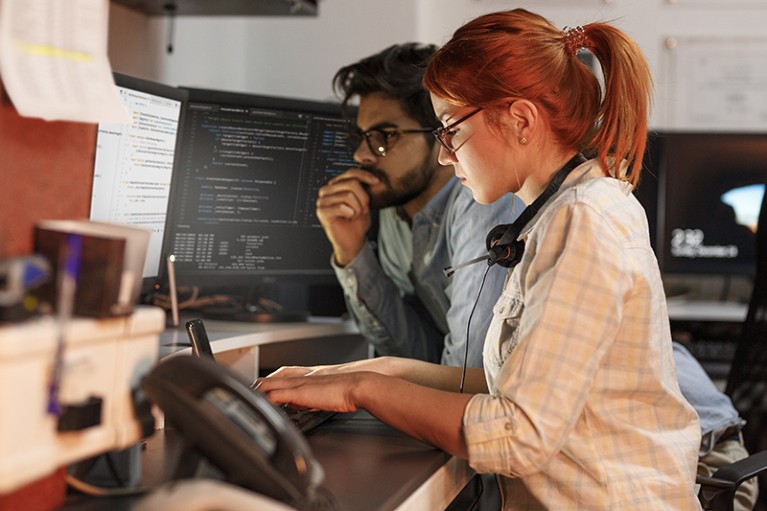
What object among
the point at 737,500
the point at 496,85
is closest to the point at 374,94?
the point at 496,85

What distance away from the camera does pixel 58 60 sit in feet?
2.93

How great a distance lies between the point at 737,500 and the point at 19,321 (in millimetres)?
1514

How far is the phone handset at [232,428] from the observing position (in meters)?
0.82

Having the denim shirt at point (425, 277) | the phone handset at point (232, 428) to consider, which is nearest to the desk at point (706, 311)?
the denim shirt at point (425, 277)

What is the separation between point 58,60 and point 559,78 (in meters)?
0.68

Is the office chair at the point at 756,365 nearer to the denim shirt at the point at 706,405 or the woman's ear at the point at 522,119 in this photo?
the denim shirt at the point at 706,405

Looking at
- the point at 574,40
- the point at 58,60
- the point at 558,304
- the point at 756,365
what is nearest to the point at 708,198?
the point at 756,365

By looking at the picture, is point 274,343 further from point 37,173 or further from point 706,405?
point 37,173

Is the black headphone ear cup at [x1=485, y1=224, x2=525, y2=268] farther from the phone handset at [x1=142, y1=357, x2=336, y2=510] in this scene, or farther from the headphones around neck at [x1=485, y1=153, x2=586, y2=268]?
the phone handset at [x1=142, y1=357, x2=336, y2=510]

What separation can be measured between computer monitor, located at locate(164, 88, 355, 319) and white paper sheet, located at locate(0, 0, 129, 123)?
0.83m

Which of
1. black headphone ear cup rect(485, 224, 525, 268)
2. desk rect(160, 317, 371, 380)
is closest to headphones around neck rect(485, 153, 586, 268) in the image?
black headphone ear cup rect(485, 224, 525, 268)

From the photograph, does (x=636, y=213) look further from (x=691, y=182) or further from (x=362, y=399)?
(x=691, y=182)

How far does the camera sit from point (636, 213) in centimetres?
123

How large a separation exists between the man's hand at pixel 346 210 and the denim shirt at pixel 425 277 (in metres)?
0.03
